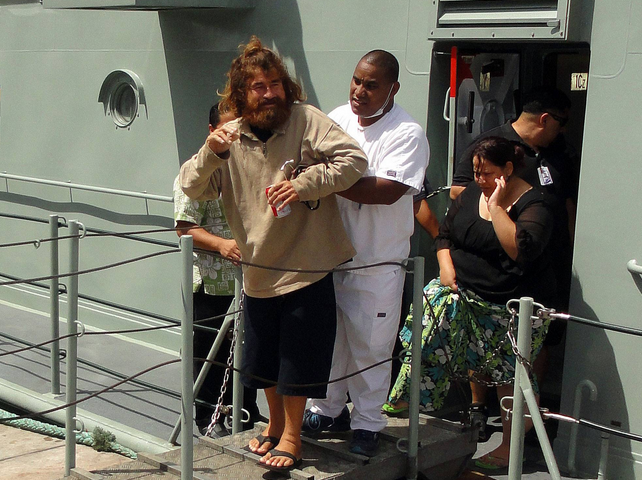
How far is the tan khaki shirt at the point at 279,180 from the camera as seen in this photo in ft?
11.6

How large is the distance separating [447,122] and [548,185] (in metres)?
0.78

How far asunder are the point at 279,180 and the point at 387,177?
477 millimetres

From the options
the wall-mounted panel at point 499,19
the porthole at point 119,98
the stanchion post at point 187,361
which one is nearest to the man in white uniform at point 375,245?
the stanchion post at point 187,361

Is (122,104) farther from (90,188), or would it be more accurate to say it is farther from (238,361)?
(238,361)

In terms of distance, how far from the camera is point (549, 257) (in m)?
4.33

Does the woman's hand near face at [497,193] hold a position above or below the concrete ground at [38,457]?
above

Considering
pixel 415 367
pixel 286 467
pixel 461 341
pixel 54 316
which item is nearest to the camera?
pixel 286 467

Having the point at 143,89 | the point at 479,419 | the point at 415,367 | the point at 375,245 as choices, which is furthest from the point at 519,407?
the point at 143,89

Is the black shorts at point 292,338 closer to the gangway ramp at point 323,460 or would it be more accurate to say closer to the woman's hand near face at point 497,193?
the gangway ramp at point 323,460

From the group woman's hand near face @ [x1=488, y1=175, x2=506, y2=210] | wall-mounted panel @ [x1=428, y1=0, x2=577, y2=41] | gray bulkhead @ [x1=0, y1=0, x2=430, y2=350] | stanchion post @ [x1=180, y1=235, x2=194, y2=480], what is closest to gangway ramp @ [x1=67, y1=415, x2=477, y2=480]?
stanchion post @ [x1=180, y1=235, x2=194, y2=480]

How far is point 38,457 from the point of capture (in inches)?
A: 194

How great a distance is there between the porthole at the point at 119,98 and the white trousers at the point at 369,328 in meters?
3.18

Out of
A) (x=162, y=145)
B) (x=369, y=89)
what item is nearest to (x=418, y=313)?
(x=369, y=89)

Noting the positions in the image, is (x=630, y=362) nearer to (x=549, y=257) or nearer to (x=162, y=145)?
(x=549, y=257)
